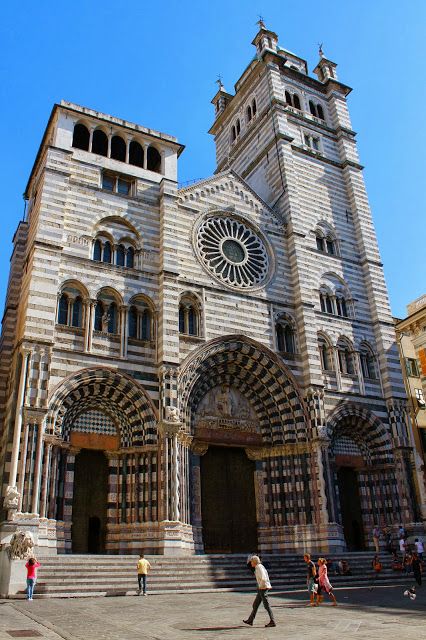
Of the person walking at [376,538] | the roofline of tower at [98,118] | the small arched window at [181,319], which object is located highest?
the roofline of tower at [98,118]

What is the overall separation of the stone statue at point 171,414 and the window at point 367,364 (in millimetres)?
10542

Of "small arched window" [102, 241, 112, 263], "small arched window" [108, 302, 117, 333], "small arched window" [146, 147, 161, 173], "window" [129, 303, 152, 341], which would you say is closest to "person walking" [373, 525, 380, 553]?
"window" [129, 303, 152, 341]

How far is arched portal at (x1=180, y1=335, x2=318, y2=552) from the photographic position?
2127 cm

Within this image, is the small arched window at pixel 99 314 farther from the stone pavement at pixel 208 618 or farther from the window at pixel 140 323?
the stone pavement at pixel 208 618

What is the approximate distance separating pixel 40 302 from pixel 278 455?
438 inches

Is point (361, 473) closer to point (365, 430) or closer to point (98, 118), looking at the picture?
point (365, 430)

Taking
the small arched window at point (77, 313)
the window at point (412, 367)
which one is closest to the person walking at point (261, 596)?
the small arched window at point (77, 313)

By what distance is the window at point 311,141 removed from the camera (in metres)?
31.8

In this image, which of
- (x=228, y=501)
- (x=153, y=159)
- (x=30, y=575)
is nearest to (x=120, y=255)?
(x=153, y=159)

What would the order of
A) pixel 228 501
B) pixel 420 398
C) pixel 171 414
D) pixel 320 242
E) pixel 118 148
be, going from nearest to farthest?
pixel 171 414
pixel 228 501
pixel 118 148
pixel 320 242
pixel 420 398

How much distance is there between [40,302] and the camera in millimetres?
18922

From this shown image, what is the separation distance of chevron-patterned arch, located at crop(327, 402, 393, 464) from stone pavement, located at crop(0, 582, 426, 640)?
34.6 feet

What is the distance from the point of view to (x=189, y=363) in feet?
69.8

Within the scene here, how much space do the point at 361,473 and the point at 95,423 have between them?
477 inches
